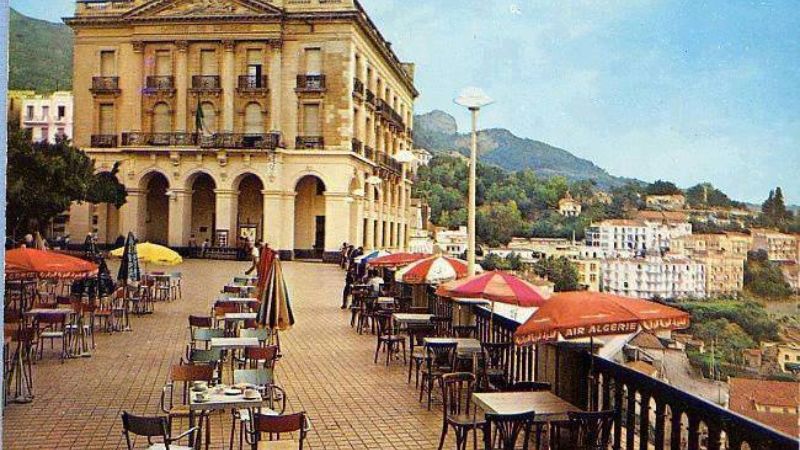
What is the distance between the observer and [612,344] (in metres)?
6.69

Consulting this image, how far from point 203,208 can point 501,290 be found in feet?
85.1

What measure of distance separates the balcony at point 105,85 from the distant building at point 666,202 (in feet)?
69.8

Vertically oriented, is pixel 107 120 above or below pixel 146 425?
above

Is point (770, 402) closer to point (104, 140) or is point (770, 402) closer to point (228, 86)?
point (104, 140)

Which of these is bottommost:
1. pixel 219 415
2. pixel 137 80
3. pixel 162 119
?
pixel 219 415

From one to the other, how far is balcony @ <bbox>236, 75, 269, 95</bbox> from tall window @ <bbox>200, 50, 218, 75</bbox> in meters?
1.15

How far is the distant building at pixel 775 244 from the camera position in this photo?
192 inches

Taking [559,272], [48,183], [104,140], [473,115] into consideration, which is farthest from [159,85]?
[559,272]

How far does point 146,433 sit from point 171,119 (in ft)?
82.9

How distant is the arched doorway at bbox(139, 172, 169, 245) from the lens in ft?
94.0

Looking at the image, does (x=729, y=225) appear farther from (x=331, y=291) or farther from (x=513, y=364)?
(x=331, y=291)

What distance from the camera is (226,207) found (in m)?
31.0

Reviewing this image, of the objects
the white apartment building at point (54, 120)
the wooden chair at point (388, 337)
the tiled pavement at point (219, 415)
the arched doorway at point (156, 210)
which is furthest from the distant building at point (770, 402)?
the arched doorway at point (156, 210)

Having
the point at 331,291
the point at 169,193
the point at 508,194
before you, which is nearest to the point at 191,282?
the point at 331,291
